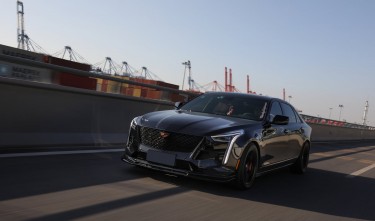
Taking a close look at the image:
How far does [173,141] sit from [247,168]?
1.21 m

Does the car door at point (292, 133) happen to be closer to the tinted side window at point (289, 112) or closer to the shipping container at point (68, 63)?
the tinted side window at point (289, 112)

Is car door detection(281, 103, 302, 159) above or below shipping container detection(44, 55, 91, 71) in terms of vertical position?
below

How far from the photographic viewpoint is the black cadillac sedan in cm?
650

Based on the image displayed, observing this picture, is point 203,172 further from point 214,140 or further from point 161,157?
point 161,157

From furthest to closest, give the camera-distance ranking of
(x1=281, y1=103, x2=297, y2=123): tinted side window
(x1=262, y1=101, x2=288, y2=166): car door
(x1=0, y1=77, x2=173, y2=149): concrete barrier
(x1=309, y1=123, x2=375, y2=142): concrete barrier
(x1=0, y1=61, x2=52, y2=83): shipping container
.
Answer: (x1=309, y1=123, x2=375, y2=142): concrete barrier → (x1=281, y1=103, x2=297, y2=123): tinted side window → (x1=0, y1=77, x2=173, y2=149): concrete barrier → (x1=0, y1=61, x2=52, y2=83): shipping container → (x1=262, y1=101, x2=288, y2=166): car door

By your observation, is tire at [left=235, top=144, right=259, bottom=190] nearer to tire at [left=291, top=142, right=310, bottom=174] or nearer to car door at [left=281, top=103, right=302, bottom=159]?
car door at [left=281, top=103, right=302, bottom=159]

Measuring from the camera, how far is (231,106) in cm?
798

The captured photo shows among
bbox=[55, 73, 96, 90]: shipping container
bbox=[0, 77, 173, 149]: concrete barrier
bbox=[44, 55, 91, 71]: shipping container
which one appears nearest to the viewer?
bbox=[0, 77, 173, 149]: concrete barrier

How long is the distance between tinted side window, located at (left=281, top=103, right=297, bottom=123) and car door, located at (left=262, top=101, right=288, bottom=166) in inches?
14.0

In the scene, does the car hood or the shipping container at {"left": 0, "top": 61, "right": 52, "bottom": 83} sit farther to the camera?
the shipping container at {"left": 0, "top": 61, "right": 52, "bottom": 83}

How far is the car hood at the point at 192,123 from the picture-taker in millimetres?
6594

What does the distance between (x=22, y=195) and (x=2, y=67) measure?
11.5ft

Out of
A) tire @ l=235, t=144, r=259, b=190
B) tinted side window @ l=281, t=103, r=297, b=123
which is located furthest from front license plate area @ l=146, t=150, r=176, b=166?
tinted side window @ l=281, t=103, r=297, b=123

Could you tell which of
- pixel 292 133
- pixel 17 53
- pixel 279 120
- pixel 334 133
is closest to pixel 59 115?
pixel 279 120
